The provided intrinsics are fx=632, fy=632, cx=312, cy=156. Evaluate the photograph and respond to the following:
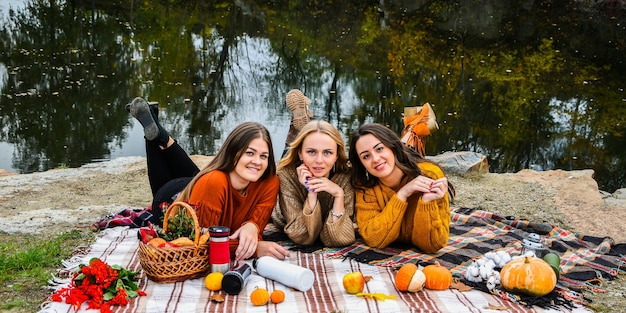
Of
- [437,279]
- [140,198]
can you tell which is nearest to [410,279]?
[437,279]

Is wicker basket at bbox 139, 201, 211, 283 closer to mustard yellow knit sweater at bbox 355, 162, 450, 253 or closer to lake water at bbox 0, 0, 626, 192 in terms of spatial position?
mustard yellow knit sweater at bbox 355, 162, 450, 253

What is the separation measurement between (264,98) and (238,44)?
447cm

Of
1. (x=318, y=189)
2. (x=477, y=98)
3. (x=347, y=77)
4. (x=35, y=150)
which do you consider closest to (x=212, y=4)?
(x=347, y=77)

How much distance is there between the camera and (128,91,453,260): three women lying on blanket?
173 inches

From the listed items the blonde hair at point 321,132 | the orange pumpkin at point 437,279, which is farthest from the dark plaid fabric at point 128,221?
the orange pumpkin at point 437,279

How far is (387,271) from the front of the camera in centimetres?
434

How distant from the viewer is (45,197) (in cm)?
666

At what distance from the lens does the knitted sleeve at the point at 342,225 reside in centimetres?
469

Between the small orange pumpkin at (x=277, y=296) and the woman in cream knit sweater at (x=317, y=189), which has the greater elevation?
the woman in cream knit sweater at (x=317, y=189)

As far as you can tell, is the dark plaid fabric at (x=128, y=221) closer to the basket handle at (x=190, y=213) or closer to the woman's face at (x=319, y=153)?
the basket handle at (x=190, y=213)

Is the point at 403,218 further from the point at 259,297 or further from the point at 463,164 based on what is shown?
the point at 463,164

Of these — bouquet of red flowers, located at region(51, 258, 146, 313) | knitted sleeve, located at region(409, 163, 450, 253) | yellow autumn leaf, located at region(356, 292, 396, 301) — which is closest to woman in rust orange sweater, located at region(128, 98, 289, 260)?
bouquet of red flowers, located at region(51, 258, 146, 313)

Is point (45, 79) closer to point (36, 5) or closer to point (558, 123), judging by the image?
point (36, 5)

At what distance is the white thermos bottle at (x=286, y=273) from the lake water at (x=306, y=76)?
633 cm
